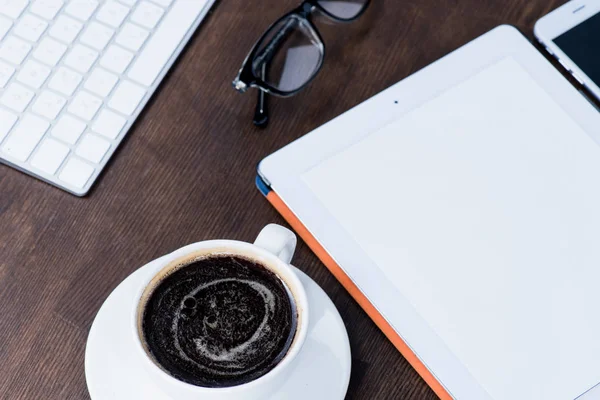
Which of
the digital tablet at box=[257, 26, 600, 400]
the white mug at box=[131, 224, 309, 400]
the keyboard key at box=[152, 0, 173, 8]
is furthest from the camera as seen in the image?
the keyboard key at box=[152, 0, 173, 8]

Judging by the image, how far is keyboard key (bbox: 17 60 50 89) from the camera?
657 millimetres

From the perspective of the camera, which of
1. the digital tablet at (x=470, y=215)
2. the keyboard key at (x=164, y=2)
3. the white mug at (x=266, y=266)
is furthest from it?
the keyboard key at (x=164, y=2)

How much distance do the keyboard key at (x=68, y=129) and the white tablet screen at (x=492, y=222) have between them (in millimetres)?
202

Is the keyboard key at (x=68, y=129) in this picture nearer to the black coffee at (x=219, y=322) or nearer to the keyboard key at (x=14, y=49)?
the keyboard key at (x=14, y=49)

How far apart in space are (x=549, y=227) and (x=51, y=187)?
1.43 ft

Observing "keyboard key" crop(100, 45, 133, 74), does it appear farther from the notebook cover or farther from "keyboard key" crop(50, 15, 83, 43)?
the notebook cover

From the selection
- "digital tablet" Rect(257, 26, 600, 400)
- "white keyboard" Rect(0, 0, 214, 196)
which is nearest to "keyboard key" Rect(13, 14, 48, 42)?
"white keyboard" Rect(0, 0, 214, 196)

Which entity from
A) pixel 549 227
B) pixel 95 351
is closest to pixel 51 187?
pixel 95 351

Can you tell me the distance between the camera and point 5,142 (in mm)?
642

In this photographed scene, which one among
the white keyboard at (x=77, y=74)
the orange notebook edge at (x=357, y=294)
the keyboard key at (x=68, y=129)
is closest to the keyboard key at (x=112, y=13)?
the white keyboard at (x=77, y=74)

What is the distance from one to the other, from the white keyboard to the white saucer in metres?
0.12

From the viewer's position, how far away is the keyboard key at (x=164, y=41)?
68 cm

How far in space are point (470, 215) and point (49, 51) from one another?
40cm

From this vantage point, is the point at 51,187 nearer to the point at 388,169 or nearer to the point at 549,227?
the point at 388,169
